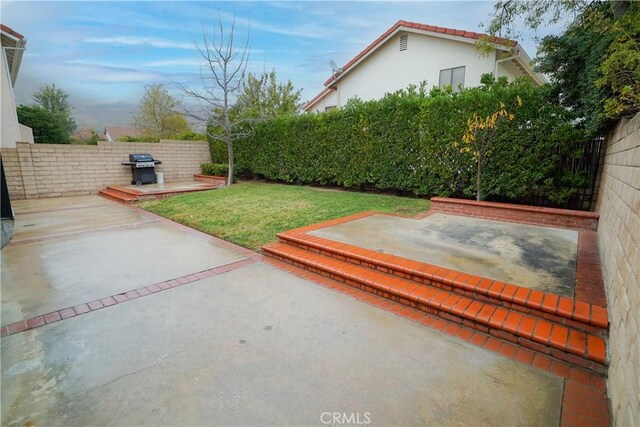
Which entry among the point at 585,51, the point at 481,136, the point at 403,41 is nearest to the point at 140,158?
the point at 403,41

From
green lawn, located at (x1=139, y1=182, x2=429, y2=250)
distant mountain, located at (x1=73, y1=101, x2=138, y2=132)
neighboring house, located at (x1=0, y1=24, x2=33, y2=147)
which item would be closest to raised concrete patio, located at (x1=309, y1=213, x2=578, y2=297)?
green lawn, located at (x1=139, y1=182, x2=429, y2=250)

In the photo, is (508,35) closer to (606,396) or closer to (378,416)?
(606,396)

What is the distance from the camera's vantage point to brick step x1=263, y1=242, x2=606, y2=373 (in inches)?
81.7

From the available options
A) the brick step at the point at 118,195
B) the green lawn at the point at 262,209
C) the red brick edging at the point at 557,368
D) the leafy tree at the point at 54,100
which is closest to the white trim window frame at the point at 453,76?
the green lawn at the point at 262,209

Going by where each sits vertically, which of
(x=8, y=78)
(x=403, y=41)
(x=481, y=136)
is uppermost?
(x=403, y=41)

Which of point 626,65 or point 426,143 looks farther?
point 426,143

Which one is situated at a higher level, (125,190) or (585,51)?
(585,51)

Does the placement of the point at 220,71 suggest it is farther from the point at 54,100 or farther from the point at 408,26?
the point at 54,100

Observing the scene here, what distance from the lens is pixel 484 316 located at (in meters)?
2.46

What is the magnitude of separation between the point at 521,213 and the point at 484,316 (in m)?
3.54

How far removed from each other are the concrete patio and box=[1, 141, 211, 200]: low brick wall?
26.6 feet

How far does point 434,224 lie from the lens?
5.13m
